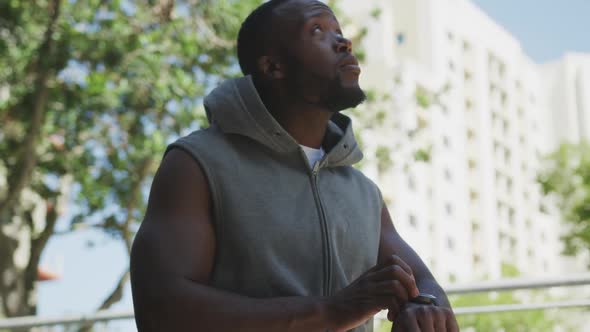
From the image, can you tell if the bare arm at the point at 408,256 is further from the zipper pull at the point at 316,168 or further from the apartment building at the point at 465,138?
the apartment building at the point at 465,138

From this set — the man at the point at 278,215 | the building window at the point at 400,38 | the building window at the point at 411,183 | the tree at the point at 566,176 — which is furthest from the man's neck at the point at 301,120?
the building window at the point at 400,38

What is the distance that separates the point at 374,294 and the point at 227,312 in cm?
27

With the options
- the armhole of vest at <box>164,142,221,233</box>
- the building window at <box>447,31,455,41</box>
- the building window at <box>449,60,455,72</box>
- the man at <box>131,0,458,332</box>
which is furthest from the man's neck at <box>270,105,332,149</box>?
the building window at <box>447,31,455,41</box>

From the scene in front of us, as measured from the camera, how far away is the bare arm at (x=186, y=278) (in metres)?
1.61

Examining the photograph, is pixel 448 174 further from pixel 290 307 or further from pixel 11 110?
pixel 290 307

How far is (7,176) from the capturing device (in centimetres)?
1091

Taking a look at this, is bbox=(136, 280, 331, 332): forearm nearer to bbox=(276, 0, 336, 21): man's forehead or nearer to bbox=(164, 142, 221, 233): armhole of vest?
bbox=(164, 142, 221, 233): armhole of vest

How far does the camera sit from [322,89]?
75.1 inches

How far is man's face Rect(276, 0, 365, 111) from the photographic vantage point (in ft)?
6.25

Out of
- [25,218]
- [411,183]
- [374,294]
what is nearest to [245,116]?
[374,294]

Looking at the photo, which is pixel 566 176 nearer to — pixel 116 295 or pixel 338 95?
pixel 116 295

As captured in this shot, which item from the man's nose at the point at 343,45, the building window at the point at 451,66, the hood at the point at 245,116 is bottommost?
the hood at the point at 245,116

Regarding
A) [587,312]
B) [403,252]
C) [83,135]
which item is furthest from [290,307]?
[83,135]

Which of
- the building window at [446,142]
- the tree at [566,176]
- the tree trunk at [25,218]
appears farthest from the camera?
the building window at [446,142]
